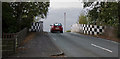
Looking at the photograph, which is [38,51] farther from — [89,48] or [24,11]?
[24,11]

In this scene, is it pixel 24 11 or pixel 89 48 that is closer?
pixel 89 48

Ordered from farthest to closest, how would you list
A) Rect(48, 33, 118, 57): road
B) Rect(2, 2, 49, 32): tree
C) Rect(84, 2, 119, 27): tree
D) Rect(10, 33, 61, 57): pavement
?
Rect(2, 2, 49, 32): tree < Rect(84, 2, 119, 27): tree < Rect(48, 33, 118, 57): road < Rect(10, 33, 61, 57): pavement

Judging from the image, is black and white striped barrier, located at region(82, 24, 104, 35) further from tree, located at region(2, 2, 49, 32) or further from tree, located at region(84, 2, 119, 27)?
tree, located at region(2, 2, 49, 32)

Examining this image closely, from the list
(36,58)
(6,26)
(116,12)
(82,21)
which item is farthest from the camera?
(82,21)

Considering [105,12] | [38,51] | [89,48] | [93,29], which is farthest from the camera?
[93,29]

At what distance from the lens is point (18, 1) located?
2108 centimetres

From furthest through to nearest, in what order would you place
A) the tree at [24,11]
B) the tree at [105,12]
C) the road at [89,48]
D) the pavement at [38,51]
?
the tree at [24,11], the tree at [105,12], the road at [89,48], the pavement at [38,51]

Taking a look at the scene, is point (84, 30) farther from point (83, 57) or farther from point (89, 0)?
point (83, 57)

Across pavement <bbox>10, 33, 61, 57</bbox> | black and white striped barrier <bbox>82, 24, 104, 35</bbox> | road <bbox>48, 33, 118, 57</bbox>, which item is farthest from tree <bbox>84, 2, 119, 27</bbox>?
pavement <bbox>10, 33, 61, 57</bbox>

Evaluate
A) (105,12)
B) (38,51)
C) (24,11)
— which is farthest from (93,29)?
(38,51)

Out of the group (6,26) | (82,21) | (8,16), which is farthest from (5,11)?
(82,21)

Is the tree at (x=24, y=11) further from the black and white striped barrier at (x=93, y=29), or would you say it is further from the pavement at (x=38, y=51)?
the pavement at (x=38, y=51)

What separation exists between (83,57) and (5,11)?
394 inches

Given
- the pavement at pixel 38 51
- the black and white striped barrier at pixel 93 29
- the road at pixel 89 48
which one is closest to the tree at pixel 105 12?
the black and white striped barrier at pixel 93 29
